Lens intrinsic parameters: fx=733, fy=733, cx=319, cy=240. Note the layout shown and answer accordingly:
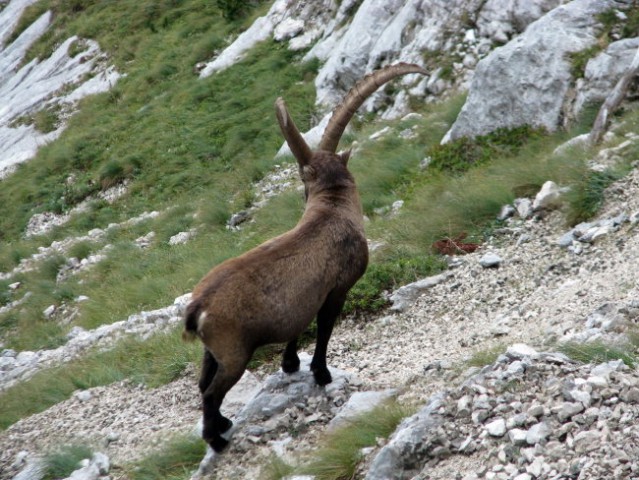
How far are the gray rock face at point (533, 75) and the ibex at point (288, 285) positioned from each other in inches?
171

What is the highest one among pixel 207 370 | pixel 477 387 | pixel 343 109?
pixel 343 109

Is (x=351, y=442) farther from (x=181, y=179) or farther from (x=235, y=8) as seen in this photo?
(x=235, y=8)

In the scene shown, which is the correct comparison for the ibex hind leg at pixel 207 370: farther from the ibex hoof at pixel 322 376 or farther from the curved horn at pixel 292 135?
the curved horn at pixel 292 135

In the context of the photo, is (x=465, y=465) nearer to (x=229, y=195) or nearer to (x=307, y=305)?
(x=307, y=305)

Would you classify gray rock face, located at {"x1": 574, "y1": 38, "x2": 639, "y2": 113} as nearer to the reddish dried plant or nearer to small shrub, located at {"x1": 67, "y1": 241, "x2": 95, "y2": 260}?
the reddish dried plant

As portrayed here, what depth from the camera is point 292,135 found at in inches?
258

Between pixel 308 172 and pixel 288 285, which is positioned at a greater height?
pixel 308 172

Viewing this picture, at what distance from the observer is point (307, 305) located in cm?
552

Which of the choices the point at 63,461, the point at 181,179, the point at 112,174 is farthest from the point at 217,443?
the point at 112,174

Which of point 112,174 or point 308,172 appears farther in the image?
point 112,174

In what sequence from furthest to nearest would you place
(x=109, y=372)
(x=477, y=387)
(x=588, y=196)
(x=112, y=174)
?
(x=112, y=174), (x=109, y=372), (x=588, y=196), (x=477, y=387)

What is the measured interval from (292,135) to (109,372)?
357 cm

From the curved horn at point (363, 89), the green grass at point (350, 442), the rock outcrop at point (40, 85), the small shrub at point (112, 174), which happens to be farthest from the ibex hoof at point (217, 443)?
the rock outcrop at point (40, 85)

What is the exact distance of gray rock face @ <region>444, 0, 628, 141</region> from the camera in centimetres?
1041
